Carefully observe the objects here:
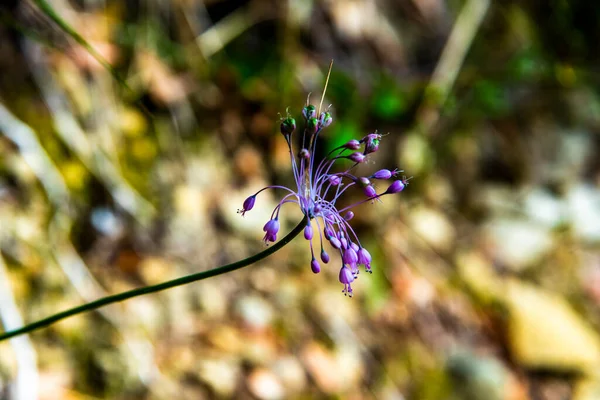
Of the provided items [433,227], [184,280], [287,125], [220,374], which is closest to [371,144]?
[287,125]

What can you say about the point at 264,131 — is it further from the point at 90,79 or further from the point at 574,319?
the point at 574,319

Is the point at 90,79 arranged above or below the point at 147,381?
above

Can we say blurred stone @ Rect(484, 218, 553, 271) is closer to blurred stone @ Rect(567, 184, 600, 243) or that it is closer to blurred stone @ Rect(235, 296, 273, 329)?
blurred stone @ Rect(567, 184, 600, 243)

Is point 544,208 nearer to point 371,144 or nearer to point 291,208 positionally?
point 291,208

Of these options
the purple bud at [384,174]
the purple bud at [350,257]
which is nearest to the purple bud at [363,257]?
the purple bud at [350,257]

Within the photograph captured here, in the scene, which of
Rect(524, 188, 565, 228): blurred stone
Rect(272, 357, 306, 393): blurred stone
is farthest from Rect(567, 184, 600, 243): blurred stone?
Rect(272, 357, 306, 393): blurred stone

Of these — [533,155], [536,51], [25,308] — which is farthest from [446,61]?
[25,308]
